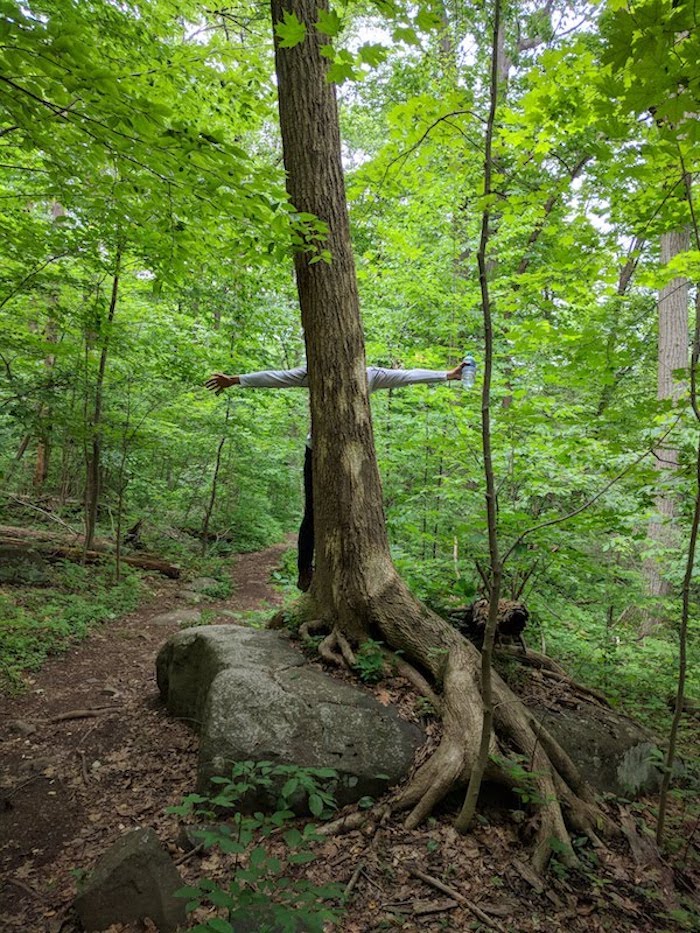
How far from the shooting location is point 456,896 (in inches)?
91.7

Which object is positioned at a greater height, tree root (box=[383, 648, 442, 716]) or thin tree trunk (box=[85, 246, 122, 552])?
thin tree trunk (box=[85, 246, 122, 552])

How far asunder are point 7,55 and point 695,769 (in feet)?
20.1

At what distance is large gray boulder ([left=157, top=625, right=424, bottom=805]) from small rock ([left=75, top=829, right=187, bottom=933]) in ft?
1.91

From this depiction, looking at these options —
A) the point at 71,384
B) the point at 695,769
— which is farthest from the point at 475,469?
the point at 71,384

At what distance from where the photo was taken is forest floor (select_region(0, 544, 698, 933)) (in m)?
2.32

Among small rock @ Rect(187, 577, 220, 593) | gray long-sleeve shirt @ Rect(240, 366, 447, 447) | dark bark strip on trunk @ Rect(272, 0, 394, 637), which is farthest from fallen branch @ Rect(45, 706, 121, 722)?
small rock @ Rect(187, 577, 220, 593)

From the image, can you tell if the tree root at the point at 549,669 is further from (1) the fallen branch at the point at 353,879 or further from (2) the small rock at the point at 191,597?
(2) the small rock at the point at 191,597

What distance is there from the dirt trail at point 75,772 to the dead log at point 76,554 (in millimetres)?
2739

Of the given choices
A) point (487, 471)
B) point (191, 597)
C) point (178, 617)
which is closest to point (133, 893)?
point (487, 471)

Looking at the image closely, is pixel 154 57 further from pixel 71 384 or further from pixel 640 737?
pixel 640 737

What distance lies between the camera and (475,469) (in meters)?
5.50

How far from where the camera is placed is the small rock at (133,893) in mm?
2221

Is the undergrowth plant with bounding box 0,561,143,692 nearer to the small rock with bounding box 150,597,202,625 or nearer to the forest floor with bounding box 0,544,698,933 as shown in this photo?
the small rock with bounding box 150,597,202,625

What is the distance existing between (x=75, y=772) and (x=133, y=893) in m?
1.58
